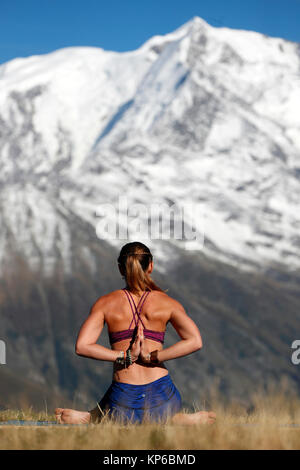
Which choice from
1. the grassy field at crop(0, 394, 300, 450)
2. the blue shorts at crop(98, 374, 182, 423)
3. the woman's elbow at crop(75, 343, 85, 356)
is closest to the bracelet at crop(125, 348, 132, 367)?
the blue shorts at crop(98, 374, 182, 423)

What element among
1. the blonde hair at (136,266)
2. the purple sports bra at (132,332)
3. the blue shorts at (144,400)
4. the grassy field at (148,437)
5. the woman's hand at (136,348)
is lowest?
the grassy field at (148,437)

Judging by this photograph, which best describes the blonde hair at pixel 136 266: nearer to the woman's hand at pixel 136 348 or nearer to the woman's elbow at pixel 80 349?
the woman's hand at pixel 136 348

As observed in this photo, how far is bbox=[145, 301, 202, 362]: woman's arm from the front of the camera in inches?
444

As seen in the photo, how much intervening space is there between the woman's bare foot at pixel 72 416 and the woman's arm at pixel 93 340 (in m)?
1.00

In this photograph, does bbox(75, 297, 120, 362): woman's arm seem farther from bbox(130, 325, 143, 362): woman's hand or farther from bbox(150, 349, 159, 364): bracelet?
→ bbox(150, 349, 159, 364): bracelet

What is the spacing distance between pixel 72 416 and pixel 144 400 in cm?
114

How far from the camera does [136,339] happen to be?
1143 cm

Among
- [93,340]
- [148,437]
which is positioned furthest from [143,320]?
[148,437]

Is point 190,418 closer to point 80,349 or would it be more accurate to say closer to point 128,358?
point 128,358

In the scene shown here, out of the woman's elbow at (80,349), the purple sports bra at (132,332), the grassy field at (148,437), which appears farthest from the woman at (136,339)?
the grassy field at (148,437)

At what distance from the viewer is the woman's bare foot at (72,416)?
11734 millimetres

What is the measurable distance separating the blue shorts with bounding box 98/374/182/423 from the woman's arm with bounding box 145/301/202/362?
0.49 metres

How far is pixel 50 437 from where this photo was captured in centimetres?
981
